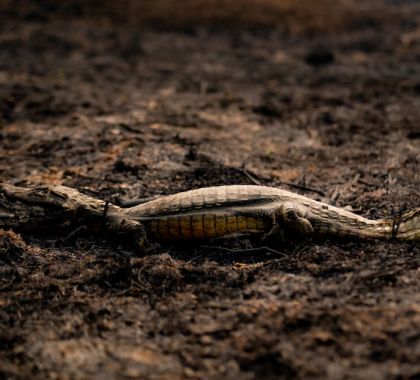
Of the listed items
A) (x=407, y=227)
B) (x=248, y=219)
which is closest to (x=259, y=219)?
(x=248, y=219)

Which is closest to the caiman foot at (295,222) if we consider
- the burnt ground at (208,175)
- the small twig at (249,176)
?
the burnt ground at (208,175)

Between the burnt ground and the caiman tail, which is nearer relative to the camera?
the burnt ground

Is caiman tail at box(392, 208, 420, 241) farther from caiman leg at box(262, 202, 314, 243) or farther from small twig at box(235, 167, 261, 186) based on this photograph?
small twig at box(235, 167, 261, 186)

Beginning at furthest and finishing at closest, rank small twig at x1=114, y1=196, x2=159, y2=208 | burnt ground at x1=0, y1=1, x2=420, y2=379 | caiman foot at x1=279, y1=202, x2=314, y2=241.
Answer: small twig at x1=114, y1=196, x2=159, y2=208, caiman foot at x1=279, y1=202, x2=314, y2=241, burnt ground at x1=0, y1=1, x2=420, y2=379

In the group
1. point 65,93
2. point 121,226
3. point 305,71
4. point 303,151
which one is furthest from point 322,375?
point 305,71

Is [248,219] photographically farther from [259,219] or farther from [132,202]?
[132,202]

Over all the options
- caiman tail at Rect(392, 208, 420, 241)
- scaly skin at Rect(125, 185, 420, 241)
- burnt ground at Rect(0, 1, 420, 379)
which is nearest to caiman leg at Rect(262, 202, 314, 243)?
scaly skin at Rect(125, 185, 420, 241)

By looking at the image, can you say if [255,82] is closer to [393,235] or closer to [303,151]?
[303,151]
